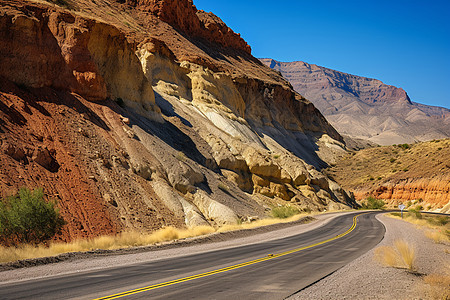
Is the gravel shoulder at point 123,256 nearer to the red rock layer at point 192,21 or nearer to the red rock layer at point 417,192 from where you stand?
the red rock layer at point 417,192

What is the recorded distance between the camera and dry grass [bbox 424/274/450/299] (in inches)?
331

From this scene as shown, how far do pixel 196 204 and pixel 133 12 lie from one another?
56367mm

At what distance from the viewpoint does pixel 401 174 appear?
72062mm

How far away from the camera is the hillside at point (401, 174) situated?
6191 centimetres

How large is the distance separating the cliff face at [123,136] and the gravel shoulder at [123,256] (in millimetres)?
5318

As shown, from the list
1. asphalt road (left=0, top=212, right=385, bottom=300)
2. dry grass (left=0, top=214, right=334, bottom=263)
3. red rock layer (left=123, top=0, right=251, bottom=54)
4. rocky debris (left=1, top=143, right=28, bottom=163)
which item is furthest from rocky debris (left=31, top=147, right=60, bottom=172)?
red rock layer (left=123, top=0, right=251, bottom=54)

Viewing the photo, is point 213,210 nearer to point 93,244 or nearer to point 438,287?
point 93,244

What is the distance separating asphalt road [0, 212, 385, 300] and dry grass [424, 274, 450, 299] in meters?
2.78

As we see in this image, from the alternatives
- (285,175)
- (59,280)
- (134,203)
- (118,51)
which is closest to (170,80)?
(118,51)

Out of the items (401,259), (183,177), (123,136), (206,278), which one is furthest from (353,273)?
(123,136)

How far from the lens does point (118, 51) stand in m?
37.8

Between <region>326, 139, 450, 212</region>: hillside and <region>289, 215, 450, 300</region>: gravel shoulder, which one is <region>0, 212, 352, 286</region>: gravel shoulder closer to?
<region>289, 215, 450, 300</region>: gravel shoulder

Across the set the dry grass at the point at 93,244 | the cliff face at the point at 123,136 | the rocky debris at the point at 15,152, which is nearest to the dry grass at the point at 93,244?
the dry grass at the point at 93,244

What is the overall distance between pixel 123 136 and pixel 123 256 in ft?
57.8
